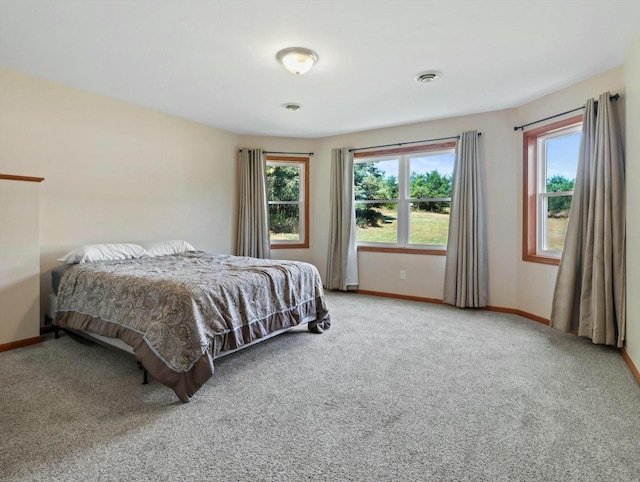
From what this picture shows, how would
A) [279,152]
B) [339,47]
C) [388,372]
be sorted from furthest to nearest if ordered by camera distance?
[279,152] < [339,47] < [388,372]

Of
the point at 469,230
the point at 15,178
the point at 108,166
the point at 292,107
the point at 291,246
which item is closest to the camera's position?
the point at 15,178

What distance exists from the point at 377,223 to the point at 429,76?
7.62 ft

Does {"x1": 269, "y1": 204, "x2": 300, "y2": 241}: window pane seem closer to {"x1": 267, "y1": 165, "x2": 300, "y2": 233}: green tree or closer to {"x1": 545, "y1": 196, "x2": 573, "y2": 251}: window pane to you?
{"x1": 267, "y1": 165, "x2": 300, "y2": 233}: green tree

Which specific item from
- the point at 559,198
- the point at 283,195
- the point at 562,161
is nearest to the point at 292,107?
the point at 283,195

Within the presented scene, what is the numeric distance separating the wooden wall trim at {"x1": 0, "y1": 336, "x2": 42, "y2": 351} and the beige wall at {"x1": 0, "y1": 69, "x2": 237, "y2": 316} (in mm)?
433

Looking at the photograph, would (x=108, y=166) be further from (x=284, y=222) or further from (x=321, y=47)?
(x=321, y=47)

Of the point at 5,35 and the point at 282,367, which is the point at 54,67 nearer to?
the point at 5,35

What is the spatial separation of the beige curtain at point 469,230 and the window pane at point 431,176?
286mm

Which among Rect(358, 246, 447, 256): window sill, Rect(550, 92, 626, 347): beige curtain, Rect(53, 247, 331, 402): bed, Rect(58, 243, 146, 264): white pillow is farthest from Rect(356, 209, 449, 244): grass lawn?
Rect(58, 243, 146, 264): white pillow

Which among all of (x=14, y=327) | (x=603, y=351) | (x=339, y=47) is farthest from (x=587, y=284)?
(x=14, y=327)

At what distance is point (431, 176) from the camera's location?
4652 mm

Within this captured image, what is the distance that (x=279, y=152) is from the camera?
529cm

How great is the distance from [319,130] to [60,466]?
4482mm

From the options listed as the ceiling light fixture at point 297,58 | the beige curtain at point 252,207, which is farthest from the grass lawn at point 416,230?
the ceiling light fixture at point 297,58
